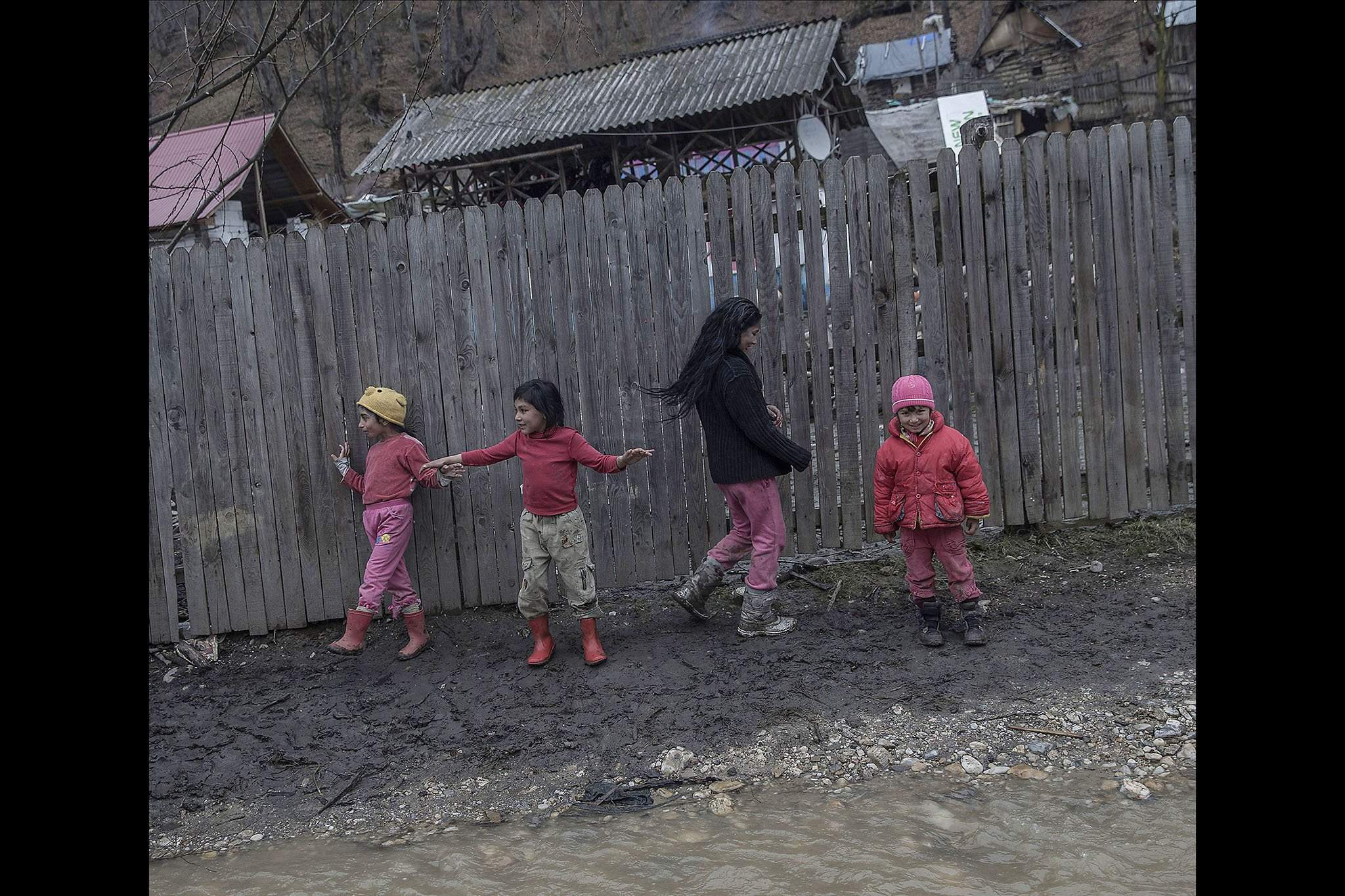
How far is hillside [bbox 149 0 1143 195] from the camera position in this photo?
2914 centimetres

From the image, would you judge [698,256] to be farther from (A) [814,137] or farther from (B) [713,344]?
(A) [814,137]

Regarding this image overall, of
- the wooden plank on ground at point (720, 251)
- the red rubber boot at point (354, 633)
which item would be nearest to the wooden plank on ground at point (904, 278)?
the wooden plank on ground at point (720, 251)

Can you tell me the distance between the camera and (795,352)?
A: 5.27 m

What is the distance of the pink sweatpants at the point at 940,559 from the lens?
4.65m

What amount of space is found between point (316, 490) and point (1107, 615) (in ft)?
13.6

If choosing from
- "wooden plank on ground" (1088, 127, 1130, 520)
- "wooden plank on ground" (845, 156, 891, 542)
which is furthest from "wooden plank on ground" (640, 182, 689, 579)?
"wooden plank on ground" (1088, 127, 1130, 520)

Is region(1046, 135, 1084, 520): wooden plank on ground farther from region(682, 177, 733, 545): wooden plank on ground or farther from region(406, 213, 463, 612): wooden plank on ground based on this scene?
region(406, 213, 463, 612): wooden plank on ground

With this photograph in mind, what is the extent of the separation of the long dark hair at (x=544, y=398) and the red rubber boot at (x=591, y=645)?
39.0 inches

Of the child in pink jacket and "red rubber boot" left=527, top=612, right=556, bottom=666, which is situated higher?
the child in pink jacket

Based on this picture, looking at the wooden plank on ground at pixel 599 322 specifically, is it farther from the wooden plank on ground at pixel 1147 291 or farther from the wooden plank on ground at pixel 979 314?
the wooden plank on ground at pixel 1147 291

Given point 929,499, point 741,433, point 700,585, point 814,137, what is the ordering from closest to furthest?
point 929,499 < point 741,433 < point 700,585 < point 814,137

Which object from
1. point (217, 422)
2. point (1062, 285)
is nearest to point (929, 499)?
point (1062, 285)

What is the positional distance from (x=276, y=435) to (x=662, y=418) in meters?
2.12

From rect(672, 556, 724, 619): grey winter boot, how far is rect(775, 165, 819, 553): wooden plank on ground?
595 millimetres
